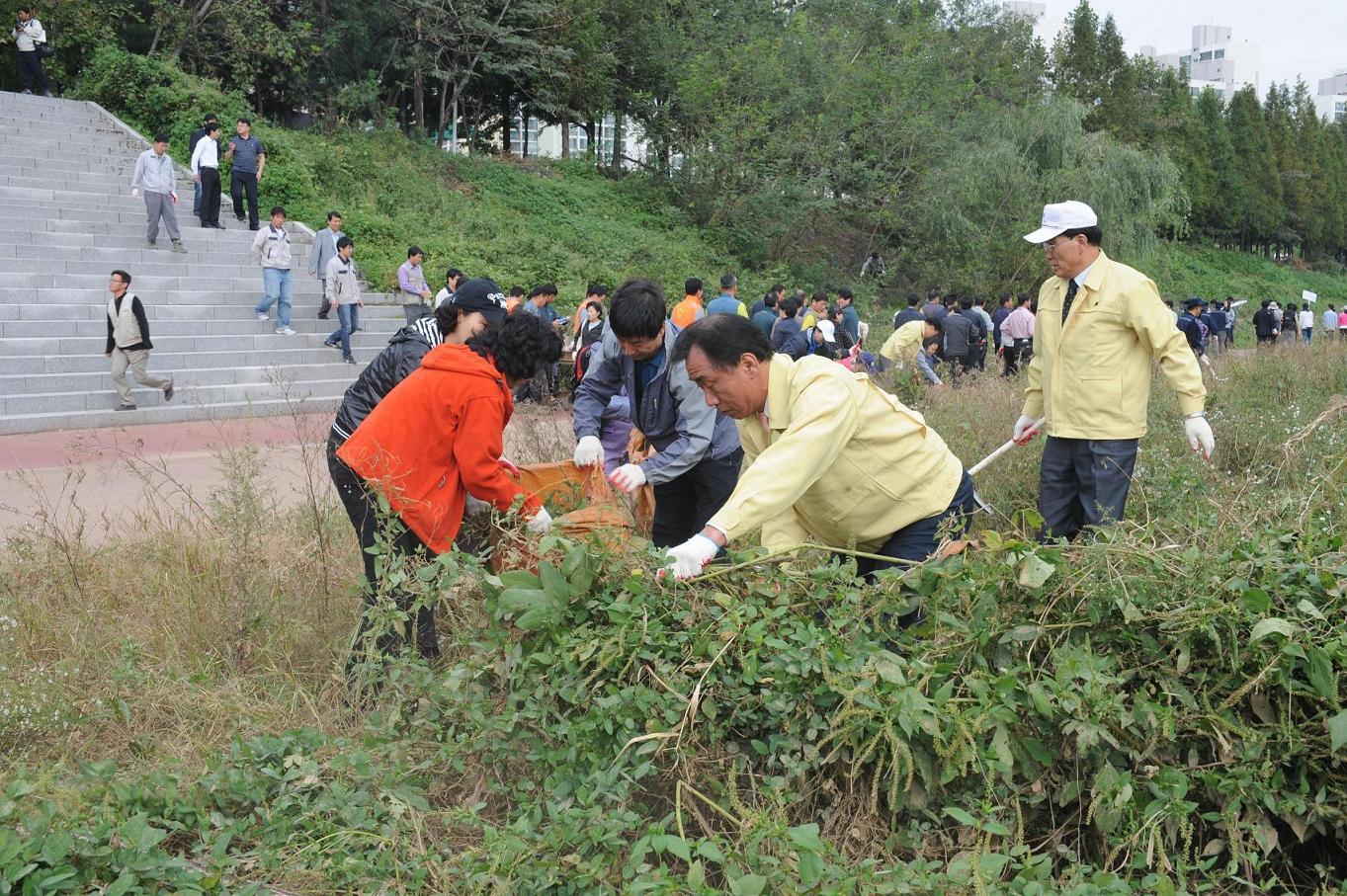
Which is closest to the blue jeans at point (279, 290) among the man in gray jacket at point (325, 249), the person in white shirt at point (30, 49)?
the man in gray jacket at point (325, 249)

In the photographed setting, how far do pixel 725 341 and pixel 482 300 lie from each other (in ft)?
4.22

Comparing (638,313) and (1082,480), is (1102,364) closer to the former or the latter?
(1082,480)

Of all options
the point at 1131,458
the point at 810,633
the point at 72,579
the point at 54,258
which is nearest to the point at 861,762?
the point at 810,633

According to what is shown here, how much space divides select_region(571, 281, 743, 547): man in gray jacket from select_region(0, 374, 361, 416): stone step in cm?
630

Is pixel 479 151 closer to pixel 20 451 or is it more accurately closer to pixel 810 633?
pixel 20 451

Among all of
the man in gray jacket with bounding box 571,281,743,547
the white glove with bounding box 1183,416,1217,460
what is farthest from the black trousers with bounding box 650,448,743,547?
the white glove with bounding box 1183,416,1217,460

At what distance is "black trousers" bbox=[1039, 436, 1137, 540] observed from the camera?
4.66 meters

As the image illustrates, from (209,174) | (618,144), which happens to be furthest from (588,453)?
(618,144)

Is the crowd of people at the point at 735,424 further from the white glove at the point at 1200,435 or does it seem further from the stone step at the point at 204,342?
the stone step at the point at 204,342

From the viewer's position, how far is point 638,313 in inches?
172

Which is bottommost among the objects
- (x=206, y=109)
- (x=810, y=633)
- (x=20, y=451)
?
(x=20, y=451)

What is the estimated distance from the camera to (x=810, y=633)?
2.71 metres

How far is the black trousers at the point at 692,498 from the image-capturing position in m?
4.60

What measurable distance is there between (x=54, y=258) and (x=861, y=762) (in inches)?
577
